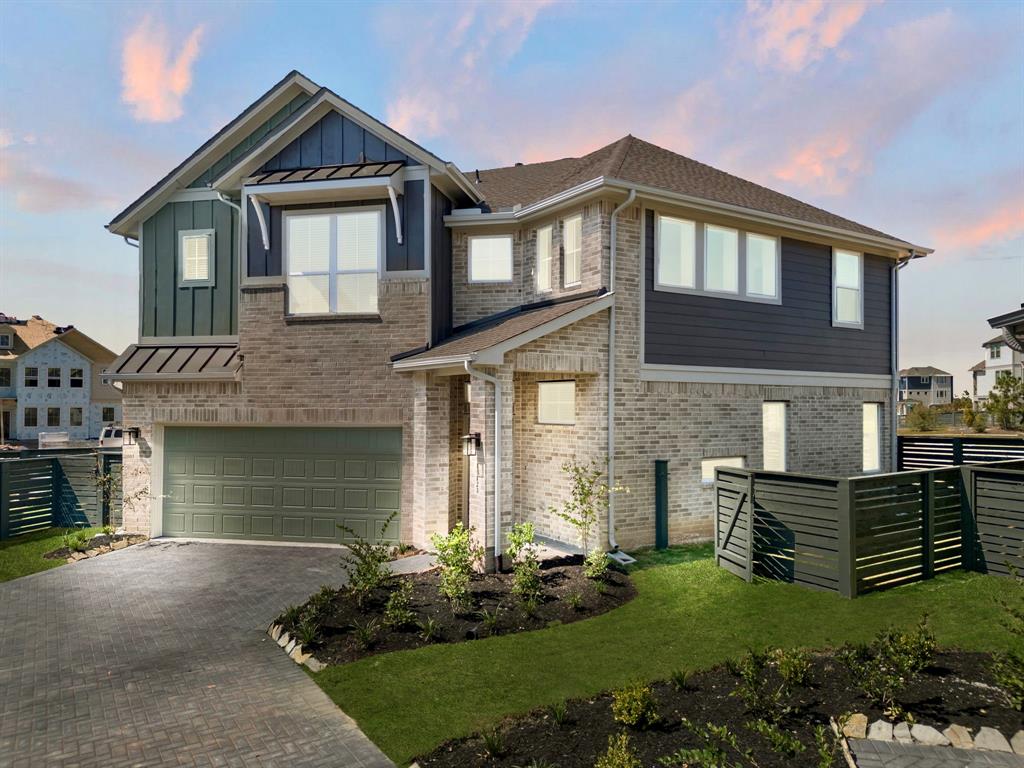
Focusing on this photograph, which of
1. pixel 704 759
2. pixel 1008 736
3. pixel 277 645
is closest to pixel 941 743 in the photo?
pixel 1008 736

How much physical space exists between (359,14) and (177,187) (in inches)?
224

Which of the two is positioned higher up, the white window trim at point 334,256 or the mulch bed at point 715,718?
the white window trim at point 334,256

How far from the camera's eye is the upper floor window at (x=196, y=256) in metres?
13.3

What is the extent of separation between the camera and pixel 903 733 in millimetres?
4648

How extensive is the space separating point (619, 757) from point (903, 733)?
235 centimetres

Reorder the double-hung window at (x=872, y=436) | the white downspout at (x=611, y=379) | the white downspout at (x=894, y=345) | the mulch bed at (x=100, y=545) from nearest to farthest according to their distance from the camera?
the white downspout at (x=611, y=379)
the mulch bed at (x=100, y=545)
the white downspout at (x=894, y=345)
the double-hung window at (x=872, y=436)

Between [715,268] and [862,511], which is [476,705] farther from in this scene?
[715,268]

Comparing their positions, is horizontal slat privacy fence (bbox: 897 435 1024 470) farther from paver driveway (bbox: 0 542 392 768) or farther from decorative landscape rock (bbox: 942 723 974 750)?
paver driveway (bbox: 0 542 392 768)

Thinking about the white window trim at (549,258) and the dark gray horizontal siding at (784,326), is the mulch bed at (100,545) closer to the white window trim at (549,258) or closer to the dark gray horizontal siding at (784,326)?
the white window trim at (549,258)

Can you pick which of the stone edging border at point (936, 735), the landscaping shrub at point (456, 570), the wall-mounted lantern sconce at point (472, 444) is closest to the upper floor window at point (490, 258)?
the wall-mounted lantern sconce at point (472, 444)

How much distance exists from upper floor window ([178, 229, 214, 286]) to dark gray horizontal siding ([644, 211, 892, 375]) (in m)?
9.31

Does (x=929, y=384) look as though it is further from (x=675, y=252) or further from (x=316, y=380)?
(x=316, y=380)

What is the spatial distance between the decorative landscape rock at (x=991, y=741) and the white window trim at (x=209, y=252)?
14.0 metres

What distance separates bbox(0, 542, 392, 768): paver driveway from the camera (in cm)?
488
